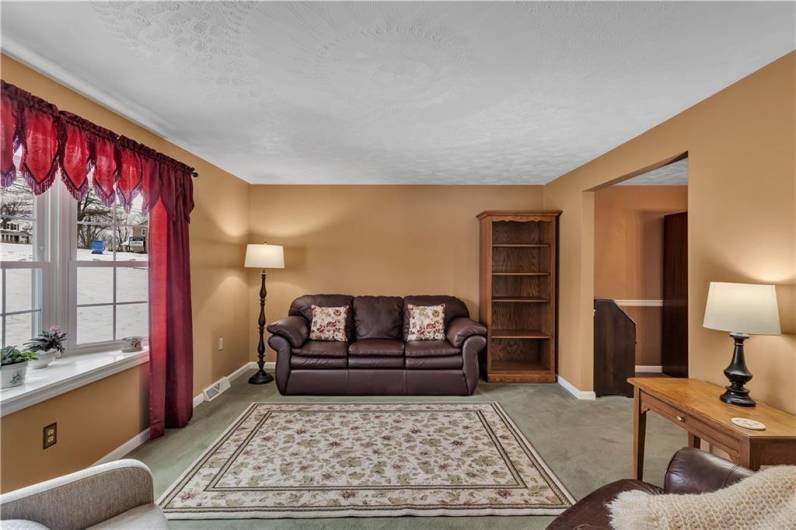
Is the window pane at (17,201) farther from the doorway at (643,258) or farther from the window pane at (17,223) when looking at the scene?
the doorway at (643,258)

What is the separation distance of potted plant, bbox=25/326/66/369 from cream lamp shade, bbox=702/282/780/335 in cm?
370

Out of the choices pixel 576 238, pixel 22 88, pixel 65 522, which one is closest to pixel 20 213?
pixel 22 88

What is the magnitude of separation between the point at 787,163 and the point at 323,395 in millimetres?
3795

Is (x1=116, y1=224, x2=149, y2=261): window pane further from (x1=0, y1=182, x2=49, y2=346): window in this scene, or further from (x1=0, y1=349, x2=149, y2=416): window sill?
(x1=0, y1=349, x2=149, y2=416): window sill

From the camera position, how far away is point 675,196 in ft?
14.5

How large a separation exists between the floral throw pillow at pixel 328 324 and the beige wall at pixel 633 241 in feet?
10.9

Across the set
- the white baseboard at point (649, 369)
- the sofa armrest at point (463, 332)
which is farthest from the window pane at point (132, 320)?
the white baseboard at point (649, 369)

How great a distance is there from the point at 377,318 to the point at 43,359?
9.36 ft

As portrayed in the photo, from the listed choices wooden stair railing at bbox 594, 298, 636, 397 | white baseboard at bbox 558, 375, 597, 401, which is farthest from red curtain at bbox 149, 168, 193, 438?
wooden stair railing at bbox 594, 298, 636, 397

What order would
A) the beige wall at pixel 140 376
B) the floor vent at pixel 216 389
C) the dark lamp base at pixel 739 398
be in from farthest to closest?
the floor vent at pixel 216 389, the beige wall at pixel 140 376, the dark lamp base at pixel 739 398

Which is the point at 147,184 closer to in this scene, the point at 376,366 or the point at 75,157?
the point at 75,157

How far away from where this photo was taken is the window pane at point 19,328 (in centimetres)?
199

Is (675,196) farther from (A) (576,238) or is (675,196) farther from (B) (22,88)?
(B) (22,88)

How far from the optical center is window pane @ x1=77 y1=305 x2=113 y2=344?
2.39m
